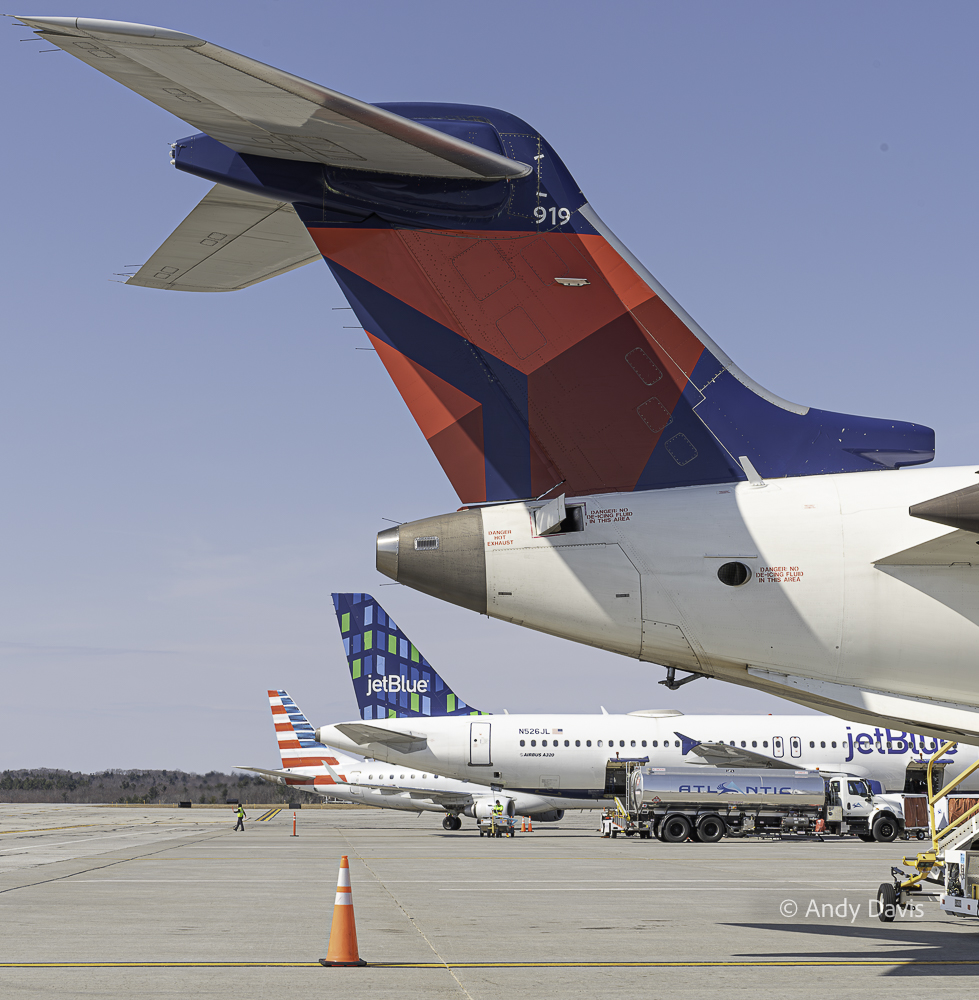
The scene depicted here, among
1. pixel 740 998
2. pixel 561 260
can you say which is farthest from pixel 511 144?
pixel 740 998

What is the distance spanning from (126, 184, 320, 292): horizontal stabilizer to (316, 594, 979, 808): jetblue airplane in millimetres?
27069

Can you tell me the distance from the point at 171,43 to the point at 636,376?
439cm

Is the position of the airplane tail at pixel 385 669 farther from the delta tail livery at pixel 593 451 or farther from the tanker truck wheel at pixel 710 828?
the delta tail livery at pixel 593 451

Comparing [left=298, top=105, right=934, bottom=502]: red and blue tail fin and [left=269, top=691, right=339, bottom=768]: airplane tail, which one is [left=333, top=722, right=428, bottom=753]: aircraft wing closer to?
[left=269, top=691, right=339, bottom=768]: airplane tail

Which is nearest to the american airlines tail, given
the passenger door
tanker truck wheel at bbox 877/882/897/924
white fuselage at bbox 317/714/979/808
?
white fuselage at bbox 317/714/979/808

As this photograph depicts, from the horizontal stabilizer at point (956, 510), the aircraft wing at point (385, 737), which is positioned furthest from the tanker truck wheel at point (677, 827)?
the horizontal stabilizer at point (956, 510)

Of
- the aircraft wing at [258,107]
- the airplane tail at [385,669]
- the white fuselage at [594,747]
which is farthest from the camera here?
the airplane tail at [385,669]

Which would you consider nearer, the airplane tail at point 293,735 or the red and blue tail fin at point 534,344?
the red and blue tail fin at point 534,344

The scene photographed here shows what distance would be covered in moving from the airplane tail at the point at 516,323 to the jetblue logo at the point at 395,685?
100 feet

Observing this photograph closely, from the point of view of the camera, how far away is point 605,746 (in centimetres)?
3562

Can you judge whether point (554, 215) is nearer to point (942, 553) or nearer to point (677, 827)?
point (942, 553)

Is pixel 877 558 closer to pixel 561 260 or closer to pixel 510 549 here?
pixel 510 549

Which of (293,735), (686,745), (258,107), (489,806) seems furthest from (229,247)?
(293,735)

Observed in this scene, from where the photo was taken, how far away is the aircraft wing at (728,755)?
114 feet
